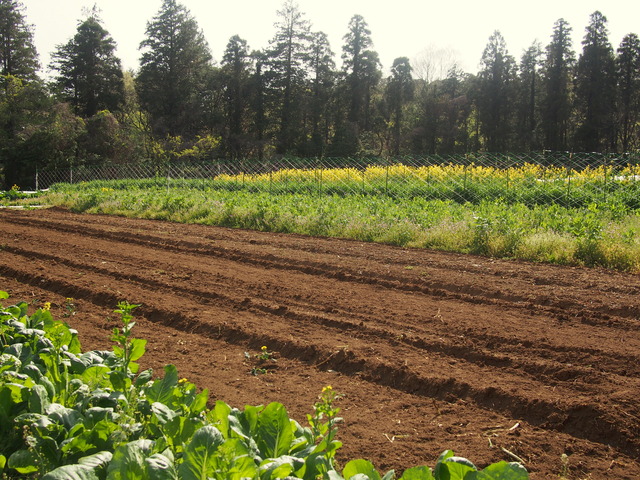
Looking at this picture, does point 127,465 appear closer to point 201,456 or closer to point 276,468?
point 201,456

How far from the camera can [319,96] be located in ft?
148

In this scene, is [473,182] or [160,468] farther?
[473,182]

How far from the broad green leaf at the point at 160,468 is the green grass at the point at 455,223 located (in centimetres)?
755

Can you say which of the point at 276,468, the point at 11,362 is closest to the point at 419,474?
the point at 276,468

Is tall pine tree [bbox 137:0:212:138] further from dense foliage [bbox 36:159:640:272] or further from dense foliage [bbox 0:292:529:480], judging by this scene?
dense foliage [bbox 0:292:529:480]

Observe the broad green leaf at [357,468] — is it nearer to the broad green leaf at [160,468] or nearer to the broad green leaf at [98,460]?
the broad green leaf at [160,468]

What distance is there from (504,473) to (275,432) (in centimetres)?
83

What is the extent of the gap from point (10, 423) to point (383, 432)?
1983 mm

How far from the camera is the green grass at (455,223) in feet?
27.1

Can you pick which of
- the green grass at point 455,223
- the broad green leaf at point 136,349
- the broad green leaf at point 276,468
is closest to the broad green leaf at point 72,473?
the broad green leaf at point 276,468

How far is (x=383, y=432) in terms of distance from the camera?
3.23 m

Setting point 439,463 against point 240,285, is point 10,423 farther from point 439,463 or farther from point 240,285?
point 240,285

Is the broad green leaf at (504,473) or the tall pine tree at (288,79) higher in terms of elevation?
the tall pine tree at (288,79)

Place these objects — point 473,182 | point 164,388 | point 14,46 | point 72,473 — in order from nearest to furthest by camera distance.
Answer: point 72,473, point 164,388, point 473,182, point 14,46
